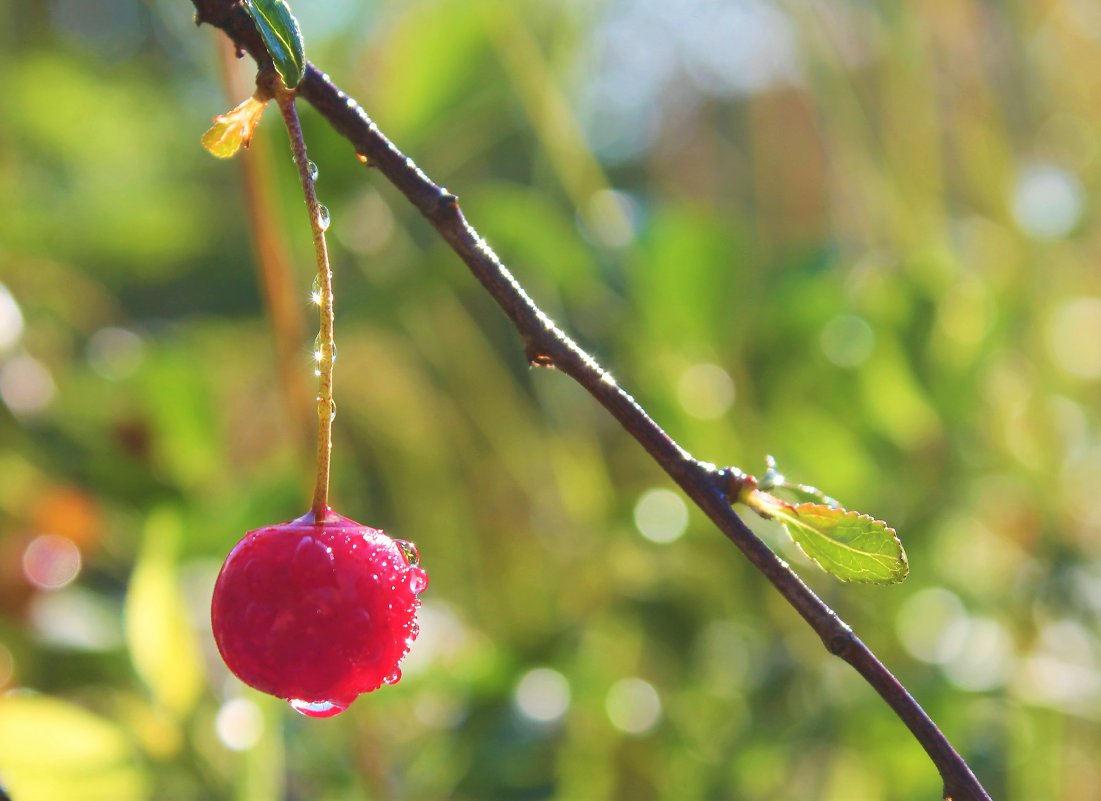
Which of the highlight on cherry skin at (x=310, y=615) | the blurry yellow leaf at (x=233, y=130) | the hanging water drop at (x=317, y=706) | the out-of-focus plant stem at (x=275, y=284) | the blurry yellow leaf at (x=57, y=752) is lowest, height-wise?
the hanging water drop at (x=317, y=706)

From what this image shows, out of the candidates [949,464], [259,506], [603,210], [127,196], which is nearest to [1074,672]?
[949,464]

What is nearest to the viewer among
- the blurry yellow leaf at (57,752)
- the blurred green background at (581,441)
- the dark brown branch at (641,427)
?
the dark brown branch at (641,427)

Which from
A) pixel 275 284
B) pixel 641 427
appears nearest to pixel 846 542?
pixel 641 427

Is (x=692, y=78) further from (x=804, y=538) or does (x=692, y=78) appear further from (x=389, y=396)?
(x=804, y=538)

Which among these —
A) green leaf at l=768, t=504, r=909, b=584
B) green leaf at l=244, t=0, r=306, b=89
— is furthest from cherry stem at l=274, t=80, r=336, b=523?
green leaf at l=768, t=504, r=909, b=584

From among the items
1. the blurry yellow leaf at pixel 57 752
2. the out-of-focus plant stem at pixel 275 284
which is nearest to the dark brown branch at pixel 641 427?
the out-of-focus plant stem at pixel 275 284

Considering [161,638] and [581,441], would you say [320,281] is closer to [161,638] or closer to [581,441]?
[161,638]

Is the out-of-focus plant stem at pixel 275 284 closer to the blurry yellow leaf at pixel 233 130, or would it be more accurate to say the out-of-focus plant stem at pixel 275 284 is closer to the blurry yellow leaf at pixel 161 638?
the blurry yellow leaf at pixel 161 638

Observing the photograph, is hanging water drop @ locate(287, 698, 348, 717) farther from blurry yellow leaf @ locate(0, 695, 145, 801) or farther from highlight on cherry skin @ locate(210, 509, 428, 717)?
blurry yellow leaf @ locate(0, 695, 145, 801)
